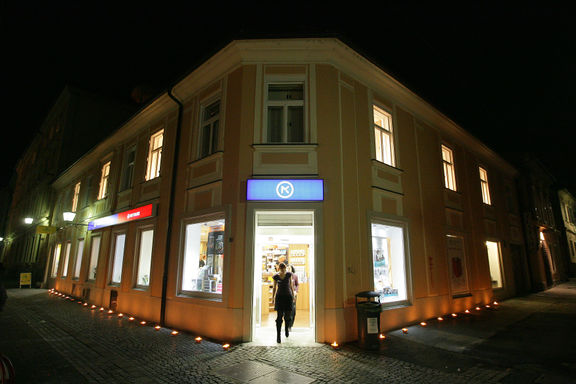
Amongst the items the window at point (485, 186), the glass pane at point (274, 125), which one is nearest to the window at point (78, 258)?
the glass pane at point (274, 125)

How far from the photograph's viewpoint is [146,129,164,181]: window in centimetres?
1110

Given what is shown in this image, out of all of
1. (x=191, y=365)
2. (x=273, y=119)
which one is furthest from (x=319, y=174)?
(x=191, y=365)

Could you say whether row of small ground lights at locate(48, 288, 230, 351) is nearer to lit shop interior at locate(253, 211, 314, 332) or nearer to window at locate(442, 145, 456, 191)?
lit shop interior at locate(253, 211, 314, 332)

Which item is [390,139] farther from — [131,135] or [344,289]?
[131,135]

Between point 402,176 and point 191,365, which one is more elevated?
point 402,176

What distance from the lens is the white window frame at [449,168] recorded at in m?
12.3

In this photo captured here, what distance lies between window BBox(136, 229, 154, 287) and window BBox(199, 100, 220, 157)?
3.59 metres

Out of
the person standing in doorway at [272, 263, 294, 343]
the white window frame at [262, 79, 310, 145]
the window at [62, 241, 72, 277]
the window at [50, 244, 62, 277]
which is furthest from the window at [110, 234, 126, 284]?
the window at [50, 244, 62, 277]

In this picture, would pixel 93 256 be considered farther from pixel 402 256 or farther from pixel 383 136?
pixel 383 136

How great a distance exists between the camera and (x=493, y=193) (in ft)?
51.5

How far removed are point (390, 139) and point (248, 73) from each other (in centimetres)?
489

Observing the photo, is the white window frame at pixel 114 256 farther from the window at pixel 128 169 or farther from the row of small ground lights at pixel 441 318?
the row of small ground lights at pixel 441 318

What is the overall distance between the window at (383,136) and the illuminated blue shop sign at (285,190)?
289 cm

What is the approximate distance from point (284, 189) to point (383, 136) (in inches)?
167
